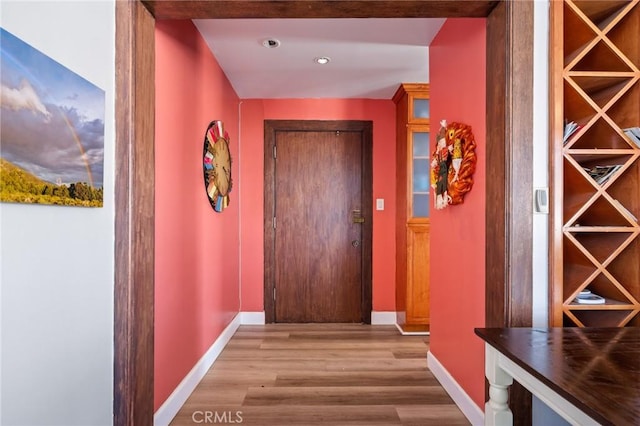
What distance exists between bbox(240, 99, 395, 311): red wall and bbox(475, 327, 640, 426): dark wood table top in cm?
241

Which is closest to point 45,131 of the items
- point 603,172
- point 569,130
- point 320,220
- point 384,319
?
point 569,130

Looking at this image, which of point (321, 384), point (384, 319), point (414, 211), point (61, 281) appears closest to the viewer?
point (61, 281)

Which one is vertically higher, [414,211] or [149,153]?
[149,153]

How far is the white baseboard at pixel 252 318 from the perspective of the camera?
3578 millimetres

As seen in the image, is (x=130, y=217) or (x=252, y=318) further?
(x=252, y=318)

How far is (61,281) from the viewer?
42.5 inches

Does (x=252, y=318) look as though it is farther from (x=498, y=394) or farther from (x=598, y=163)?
(x=598, y=163)

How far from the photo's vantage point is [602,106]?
1406mm

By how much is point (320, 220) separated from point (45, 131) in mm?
2791

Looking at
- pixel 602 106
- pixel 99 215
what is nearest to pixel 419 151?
pixel 602 106

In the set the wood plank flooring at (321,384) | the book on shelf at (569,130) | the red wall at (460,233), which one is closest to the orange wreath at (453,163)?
the red wall at (460,233)

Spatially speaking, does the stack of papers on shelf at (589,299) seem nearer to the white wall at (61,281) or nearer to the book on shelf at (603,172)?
the book on shelf at (603,172)

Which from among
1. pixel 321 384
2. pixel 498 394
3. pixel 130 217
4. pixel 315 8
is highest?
pixel 315 8

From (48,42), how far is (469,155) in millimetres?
1785
